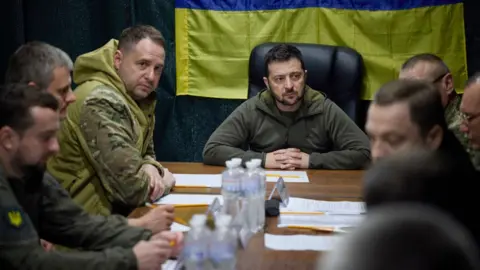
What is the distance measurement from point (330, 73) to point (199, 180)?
1292 mm

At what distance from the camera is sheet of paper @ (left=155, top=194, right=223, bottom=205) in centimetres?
234

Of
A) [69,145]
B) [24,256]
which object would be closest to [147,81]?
[69,145]

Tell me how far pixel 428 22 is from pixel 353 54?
0.60 metres

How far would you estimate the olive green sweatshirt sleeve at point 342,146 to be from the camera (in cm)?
302

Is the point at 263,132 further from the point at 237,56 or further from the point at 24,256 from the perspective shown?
the point at 24,256

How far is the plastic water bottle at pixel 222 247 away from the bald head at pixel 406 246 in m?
0.89

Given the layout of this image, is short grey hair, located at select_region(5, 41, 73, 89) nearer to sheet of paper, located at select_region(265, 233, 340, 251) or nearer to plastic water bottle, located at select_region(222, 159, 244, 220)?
plastic water bottle, located at select_region(222, 159, 244, 220)

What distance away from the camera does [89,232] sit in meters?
1.87

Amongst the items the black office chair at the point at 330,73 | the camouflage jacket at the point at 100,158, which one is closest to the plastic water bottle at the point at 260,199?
the camouflage jacket at the point at 100,158

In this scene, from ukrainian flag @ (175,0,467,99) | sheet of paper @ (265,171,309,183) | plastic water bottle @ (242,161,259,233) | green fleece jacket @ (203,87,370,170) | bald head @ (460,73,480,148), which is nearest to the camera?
plastic water bottle @ (242,161,259,233)

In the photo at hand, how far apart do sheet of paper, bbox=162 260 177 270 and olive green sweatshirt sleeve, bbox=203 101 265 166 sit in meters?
1.30

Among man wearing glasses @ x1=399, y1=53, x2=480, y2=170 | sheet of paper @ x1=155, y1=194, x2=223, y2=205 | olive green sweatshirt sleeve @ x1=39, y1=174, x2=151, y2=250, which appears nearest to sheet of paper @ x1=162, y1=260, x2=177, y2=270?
olive green sweatshirt sleeve @ x1=39, y1=174, x2=151, y2=250

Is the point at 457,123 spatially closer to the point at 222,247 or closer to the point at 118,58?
the point at 118,58

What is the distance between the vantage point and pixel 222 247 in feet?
4.98
